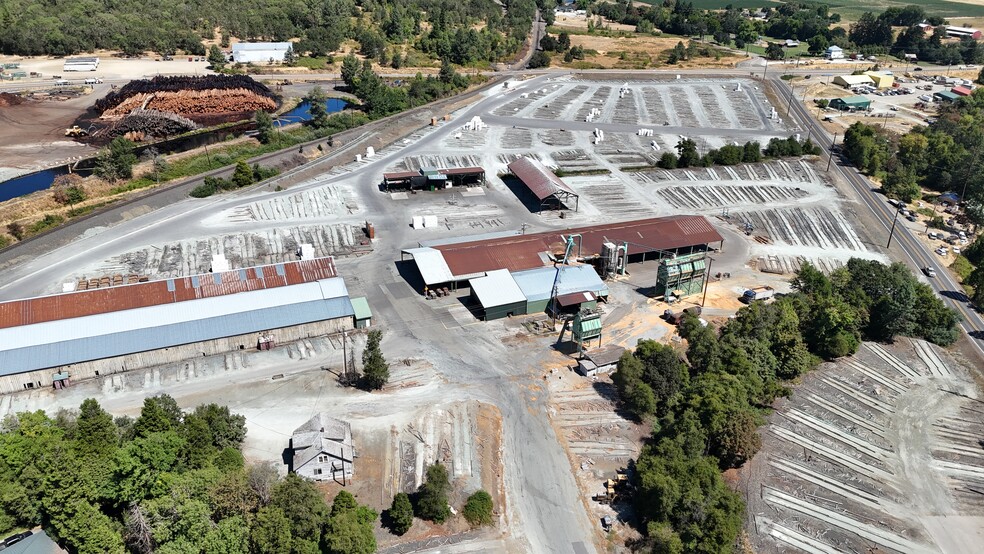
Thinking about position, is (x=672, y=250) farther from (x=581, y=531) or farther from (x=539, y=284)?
(x=581, y=531)

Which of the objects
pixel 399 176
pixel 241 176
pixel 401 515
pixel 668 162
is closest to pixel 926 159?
pixel 668 162

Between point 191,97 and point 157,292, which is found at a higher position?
point 191,97

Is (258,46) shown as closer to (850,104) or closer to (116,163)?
(116,163)

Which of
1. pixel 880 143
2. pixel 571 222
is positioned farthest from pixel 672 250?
pixel 880 143

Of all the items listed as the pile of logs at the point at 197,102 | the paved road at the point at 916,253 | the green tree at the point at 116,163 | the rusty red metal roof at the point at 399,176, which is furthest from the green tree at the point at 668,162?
the green tree at the point at 116,163

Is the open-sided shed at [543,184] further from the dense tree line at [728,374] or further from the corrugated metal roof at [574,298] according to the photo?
the dense tree line at [728,374]
